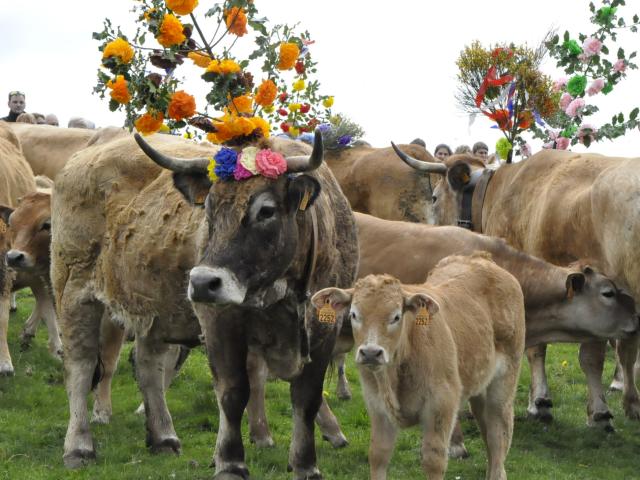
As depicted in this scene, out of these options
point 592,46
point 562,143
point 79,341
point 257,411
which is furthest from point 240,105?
point 562,143

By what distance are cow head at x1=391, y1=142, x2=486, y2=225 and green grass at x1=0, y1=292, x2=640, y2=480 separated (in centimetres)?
201

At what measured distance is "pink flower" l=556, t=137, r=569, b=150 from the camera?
10633mm

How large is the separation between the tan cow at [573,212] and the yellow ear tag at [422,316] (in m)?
2.45

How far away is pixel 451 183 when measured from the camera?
11500mm

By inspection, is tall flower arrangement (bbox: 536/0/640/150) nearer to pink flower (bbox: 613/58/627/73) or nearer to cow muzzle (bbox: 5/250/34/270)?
pink flower (bbox: 613/58/627/73)

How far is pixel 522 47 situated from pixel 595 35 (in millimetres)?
1199

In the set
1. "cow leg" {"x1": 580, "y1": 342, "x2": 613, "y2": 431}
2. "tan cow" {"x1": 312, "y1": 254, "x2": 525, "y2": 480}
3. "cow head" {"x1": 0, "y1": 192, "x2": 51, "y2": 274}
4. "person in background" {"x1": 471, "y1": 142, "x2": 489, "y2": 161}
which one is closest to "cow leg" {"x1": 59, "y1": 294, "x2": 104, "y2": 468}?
"cow head" {"x1": 0, "y1": 192, "x2": 51, "y2": 274}

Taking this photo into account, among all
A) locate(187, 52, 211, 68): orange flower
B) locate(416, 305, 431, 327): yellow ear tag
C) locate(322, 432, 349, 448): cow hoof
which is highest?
locate(187, 52, 211, 68): orange flower

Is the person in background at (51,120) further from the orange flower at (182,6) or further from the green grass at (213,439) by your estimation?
the orange flower at (182,6)

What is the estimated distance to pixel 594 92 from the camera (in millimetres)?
10078

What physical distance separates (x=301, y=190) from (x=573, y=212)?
10.9 ft

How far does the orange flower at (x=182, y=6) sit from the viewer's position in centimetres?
645

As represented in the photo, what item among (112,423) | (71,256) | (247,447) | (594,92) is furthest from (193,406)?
(594,92)

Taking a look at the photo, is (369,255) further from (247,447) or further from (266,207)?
(266,207)
